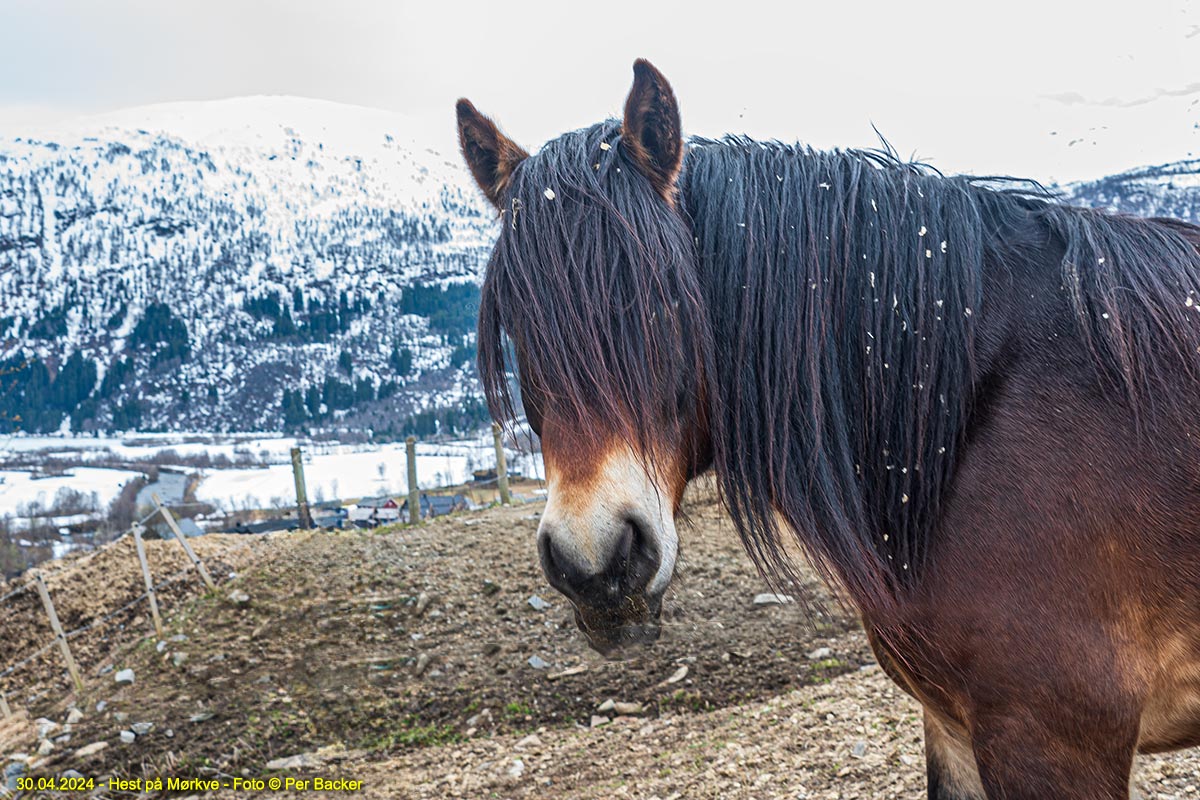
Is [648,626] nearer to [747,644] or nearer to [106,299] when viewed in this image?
[747,644]

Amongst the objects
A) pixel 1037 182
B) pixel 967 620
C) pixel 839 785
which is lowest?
pixel 839 785

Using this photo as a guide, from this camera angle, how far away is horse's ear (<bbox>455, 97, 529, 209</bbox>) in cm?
212

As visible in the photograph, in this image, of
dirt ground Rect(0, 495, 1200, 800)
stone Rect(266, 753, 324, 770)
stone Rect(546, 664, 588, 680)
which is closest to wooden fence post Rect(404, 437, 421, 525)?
dirt ground Rect(0, 495, 1200, 800)

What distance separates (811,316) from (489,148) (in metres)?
1.06

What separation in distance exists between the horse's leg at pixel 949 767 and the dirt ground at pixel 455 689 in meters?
1.01

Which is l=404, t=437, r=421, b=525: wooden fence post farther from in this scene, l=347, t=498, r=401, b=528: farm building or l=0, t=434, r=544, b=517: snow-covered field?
l=0, t=434, r=544, b=517: snow-covered field

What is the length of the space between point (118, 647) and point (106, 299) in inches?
7424

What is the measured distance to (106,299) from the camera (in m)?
164

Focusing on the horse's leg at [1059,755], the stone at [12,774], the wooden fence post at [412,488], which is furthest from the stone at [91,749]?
the wooden fence post at [412,488]

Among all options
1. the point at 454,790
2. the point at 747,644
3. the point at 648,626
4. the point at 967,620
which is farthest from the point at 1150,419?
the point at 747,644

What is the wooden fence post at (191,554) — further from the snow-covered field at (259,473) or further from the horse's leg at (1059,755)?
the snow-covered field at (259,473)

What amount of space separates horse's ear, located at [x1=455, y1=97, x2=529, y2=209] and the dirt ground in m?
1.31

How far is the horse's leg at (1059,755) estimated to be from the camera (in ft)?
4.98

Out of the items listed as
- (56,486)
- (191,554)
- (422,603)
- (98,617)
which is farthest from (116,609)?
(56,486)
